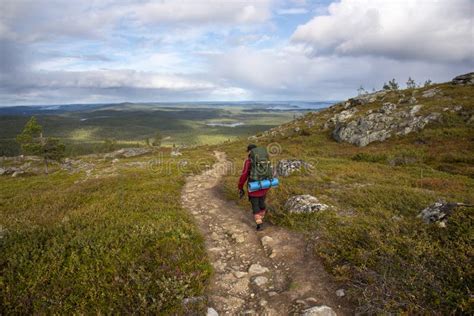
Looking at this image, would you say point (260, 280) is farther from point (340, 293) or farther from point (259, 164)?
point (259, 164)

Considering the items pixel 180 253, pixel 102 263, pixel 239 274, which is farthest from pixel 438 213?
pixel 102 263

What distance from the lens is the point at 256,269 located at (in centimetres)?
706

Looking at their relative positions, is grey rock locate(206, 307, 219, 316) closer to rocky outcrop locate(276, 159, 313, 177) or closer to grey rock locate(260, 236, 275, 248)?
grey rock locate(260, 236, 275, 248)

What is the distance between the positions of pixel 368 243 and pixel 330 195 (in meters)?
5.80

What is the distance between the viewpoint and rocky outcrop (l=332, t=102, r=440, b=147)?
37594 mm

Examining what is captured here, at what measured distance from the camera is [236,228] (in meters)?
9.98

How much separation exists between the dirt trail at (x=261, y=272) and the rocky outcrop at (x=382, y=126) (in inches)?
1320

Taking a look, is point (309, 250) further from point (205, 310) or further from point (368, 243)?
point (205, 310)

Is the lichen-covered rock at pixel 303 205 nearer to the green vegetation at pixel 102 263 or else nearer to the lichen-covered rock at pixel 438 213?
the lichen-covered rock at pixel 438 213

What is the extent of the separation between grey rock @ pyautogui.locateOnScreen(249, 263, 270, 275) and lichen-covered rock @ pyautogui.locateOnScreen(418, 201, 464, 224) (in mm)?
5840

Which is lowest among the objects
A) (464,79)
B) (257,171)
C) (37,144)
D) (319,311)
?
(37,144)

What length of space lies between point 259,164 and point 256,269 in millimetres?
3662

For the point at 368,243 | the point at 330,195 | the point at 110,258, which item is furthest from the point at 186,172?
the point at 368,243

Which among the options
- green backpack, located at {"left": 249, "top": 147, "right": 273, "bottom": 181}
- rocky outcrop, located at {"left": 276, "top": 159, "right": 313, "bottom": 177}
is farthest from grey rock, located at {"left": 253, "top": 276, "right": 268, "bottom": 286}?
rocky outcrop, located at {"left": 276, "top": 159, "right": 313, "bottom": 177}
